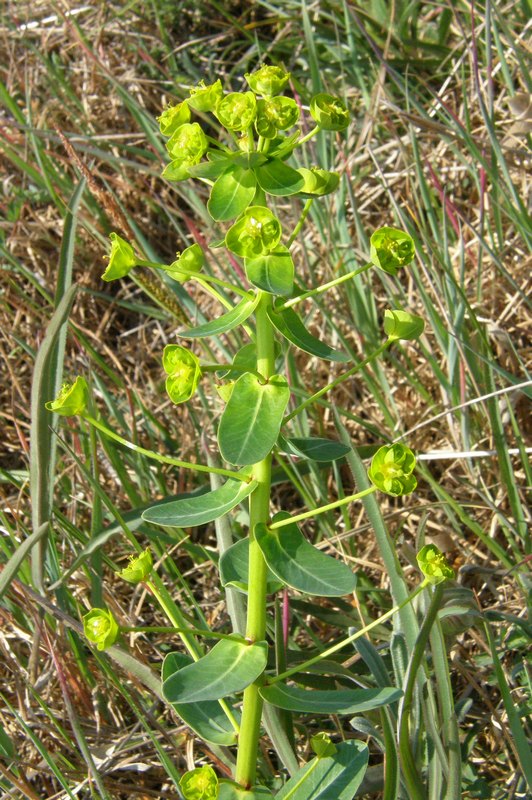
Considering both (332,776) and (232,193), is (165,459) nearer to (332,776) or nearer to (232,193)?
(232,193)

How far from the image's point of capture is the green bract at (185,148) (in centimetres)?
129

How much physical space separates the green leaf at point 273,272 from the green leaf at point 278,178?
85 millimetres

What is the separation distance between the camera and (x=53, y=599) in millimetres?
1975

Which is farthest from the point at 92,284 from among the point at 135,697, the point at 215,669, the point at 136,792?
the point at 215,669

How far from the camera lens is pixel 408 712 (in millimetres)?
1386

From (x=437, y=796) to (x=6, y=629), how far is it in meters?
1.12

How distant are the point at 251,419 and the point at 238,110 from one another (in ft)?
1.48

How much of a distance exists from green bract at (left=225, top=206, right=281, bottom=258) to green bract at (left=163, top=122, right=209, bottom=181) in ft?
0.42

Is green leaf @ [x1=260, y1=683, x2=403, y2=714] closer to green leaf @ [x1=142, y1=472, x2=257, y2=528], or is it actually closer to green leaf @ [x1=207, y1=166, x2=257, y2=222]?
green leaf @ [x1=142, y1=472, x2=257, y2=528]

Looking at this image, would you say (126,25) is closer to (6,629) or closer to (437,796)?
(6,629)

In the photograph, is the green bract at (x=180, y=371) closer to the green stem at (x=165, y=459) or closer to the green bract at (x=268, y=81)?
the green stem at (x=165, y=459)

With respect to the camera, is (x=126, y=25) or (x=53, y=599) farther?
(x=126, y=25)

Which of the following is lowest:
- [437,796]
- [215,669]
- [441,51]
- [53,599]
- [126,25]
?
[437,796]

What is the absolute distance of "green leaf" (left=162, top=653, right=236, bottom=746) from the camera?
144cm
